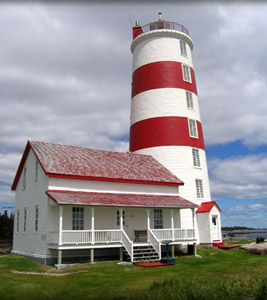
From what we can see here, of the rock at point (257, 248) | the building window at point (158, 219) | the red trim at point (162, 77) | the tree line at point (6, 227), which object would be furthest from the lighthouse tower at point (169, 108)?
the tree line at point (6, 227)

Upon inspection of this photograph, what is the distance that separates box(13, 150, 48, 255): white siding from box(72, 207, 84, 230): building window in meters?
1.46

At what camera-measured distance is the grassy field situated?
8.74 metres

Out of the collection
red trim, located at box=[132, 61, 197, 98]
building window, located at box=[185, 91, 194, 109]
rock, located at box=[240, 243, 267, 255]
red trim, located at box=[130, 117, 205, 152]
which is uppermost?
red trim, located at box=[132, 61, 197, 98]

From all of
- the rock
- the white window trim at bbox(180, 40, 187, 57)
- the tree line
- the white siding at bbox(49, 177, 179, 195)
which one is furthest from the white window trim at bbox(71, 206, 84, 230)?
the tree line

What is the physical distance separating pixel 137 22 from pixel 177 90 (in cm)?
772

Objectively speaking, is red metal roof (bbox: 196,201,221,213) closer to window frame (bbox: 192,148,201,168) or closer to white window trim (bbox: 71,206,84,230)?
window frame (bbox: 192,148,201,168)

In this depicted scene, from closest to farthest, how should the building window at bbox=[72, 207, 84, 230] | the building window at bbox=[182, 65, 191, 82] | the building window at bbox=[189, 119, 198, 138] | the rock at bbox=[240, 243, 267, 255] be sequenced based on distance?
1. the building window at bbox=[72, 207, 84, 230]
2. the rock at bbox=[240, 243, 267, 255]
3. the building window at bbox=[189, 119, 198, 138]
4. the building window at bbox=[182, 65, 191, 82]

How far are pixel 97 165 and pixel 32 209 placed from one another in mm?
4548

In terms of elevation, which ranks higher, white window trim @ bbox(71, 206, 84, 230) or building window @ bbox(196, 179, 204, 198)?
building window @ bbox(196, 179, 204, 198)

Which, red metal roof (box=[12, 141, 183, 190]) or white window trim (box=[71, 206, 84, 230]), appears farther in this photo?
red metal roof (box=[12, 141, 183, 190])

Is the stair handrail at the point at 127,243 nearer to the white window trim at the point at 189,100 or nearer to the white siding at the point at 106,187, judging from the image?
the white siding at the point at 106,187

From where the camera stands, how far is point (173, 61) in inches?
1014

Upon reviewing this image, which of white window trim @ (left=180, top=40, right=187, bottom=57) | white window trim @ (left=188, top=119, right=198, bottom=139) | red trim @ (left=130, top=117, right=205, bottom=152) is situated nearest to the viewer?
red trim @ (left=130, top=117, right=205, bottom=152)

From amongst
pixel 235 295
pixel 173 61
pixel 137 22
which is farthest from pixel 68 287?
pixel 137 22
